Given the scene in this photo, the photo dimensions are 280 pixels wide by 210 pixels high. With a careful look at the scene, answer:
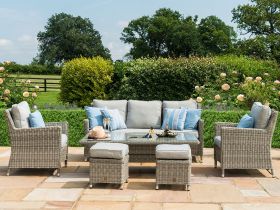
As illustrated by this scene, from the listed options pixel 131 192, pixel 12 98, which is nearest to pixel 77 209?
pixel 131 192

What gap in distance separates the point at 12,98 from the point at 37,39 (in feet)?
148

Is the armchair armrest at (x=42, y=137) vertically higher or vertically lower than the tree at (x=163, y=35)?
lower

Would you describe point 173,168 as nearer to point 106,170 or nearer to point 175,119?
point 106,170

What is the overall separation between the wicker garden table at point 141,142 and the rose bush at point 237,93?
313 cm

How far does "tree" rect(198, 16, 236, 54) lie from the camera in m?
42.7

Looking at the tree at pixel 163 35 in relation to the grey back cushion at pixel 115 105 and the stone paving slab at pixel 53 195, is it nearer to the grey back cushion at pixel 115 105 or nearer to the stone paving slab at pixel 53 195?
the grey back cushion at pixel 115 105

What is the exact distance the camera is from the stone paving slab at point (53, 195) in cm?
525

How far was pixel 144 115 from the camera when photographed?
8562 mm

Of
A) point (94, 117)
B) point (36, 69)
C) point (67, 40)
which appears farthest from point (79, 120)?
point (67, 40)

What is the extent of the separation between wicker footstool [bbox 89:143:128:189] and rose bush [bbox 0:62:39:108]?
532 cm

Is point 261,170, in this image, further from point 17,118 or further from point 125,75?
point 125,75

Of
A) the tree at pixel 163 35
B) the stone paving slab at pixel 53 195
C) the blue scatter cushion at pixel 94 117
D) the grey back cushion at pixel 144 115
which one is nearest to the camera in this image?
the stone paving slab at pixel 53 195

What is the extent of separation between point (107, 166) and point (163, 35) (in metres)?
39.4

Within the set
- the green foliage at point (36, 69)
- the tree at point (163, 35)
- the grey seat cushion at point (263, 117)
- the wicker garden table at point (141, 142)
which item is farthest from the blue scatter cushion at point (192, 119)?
the tree at point (163, 35)
